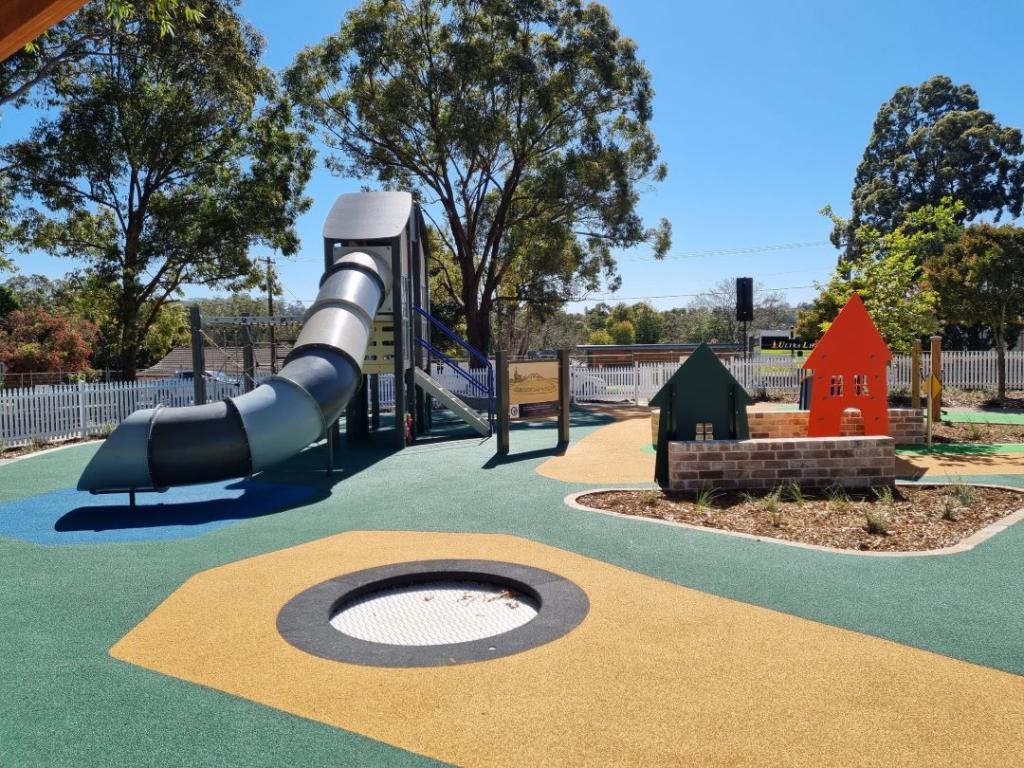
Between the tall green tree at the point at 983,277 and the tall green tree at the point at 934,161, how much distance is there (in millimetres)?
31058

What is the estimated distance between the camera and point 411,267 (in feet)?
56.6

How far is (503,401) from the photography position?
13688mm

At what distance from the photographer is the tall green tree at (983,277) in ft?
64.1

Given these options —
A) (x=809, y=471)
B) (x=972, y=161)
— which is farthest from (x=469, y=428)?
(x=972, y=161)

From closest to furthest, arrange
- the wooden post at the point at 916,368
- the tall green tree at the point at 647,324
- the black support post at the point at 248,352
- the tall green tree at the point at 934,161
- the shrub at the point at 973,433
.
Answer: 1. the shrub at the point at 973,433
2. the wooden post at the point at 916,368
3. the black support post at the point at 248,352
4. the tall green tree at the point at 934,161
5. the tall green tree at the point at 647,324

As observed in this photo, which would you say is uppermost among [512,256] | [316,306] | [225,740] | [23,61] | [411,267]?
[23,61]

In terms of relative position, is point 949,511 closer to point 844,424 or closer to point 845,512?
point 845,512

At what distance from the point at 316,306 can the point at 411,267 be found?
4.90 m

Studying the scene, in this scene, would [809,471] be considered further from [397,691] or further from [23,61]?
[23,61]

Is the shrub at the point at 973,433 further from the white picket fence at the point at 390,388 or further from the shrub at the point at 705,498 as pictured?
the white picket fence at the point at 390,388

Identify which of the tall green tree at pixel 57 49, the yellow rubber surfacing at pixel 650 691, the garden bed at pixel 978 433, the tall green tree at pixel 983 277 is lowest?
the yellow rubber surfacing at pixel 650 691

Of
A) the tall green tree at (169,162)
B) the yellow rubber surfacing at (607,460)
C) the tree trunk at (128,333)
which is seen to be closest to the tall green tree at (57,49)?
the tall green tree at (169,162)

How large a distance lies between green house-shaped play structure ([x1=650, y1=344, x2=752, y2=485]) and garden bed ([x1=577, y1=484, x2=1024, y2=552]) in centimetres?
116

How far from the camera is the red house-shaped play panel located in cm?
1130
